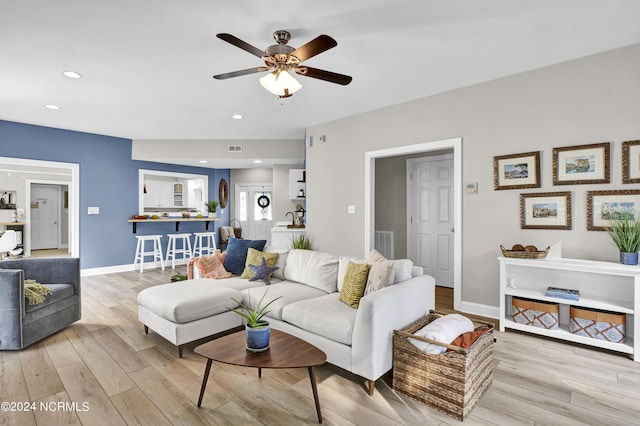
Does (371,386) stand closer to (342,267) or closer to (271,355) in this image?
(271,355)

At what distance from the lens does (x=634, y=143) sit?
2.89m

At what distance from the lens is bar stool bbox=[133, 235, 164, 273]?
6.46m

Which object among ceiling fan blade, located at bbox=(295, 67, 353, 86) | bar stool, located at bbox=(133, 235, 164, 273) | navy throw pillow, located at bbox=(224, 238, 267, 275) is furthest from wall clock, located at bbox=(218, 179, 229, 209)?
ceiling fan blade, located at bbox=(295, 67, 353, 86)

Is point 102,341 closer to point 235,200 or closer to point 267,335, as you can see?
point 267,335

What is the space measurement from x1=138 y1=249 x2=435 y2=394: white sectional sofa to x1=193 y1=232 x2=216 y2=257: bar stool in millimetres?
4375

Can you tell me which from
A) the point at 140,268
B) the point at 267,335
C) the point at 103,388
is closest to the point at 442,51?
the point at 267,335

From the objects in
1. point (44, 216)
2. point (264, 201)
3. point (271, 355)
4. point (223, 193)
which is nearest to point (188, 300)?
point (271, 355)

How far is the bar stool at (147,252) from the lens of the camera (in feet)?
21.2

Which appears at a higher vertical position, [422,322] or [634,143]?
[634,143]

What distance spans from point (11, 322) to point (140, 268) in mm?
3880

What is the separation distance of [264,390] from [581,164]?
344 centimetres

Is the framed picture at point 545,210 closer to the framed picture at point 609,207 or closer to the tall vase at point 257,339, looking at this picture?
the framed picture at point 609,207

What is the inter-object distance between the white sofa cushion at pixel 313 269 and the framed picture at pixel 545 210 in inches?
80.5

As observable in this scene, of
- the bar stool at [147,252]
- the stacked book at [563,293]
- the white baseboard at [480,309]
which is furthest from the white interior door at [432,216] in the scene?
the bar stool at [147,252]
